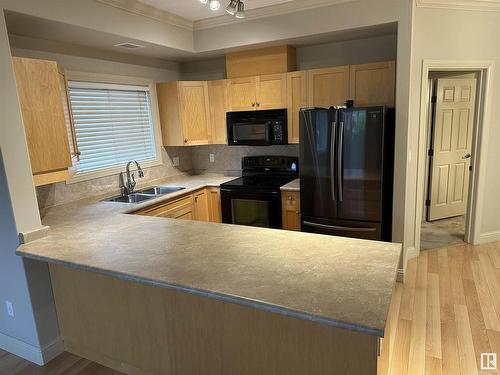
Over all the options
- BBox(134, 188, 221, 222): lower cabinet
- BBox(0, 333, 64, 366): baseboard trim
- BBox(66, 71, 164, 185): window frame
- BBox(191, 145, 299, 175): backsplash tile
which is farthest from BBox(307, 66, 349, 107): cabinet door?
BBox(0, 333, 64, 366): baseboard trim

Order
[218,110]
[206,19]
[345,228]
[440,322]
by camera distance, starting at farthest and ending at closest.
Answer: [218,110], [206,19], [345,228], [440,322]

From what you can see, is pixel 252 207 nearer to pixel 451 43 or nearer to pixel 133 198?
pixel 133 198

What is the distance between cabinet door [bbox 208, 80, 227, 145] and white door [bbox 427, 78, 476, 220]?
9.60ft

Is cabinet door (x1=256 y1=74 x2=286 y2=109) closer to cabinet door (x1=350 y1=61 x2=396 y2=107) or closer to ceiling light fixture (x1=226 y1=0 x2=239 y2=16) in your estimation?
cabinet door (x1=350 y1=61 x2=396 y2=107)

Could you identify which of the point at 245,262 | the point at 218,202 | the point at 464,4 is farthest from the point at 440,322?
the point at 464,4

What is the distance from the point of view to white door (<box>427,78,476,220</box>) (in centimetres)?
477

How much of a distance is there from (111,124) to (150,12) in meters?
1.23

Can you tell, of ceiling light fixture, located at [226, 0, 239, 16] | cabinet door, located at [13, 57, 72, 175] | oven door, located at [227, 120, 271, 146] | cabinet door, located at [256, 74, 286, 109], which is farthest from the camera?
oven door, located at [227, 120, 271, 146]

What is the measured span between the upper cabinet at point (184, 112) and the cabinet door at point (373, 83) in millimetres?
1767

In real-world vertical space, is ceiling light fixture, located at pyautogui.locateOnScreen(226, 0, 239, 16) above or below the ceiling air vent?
below

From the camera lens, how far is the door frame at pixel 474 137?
142 inches

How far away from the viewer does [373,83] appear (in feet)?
11.2

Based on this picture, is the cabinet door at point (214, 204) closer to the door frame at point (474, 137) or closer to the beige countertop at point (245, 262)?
the beige countertop at point (245, 262)

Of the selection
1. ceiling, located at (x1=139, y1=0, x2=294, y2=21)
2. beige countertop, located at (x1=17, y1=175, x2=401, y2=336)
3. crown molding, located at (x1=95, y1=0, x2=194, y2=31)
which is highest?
ceiling, located at (x1=139, y1=0, x2=294, y2=21)
